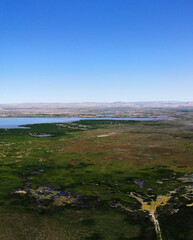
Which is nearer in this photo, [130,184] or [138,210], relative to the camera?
[138,210]

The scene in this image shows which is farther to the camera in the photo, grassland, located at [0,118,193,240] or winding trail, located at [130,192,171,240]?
winding trail, located at [130,192,171,240]

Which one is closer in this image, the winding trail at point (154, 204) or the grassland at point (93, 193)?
the grassland at point (93, 193)

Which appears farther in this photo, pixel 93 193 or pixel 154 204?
pixel 93 193

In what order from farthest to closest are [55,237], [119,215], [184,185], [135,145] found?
[135,145] → [184,185] → [119,215] → [55,237]

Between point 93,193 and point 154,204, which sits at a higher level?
point 93,193

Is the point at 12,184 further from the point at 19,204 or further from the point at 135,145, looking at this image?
the point at 135,145

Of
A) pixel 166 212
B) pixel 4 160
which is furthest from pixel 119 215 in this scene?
pixel 4 160

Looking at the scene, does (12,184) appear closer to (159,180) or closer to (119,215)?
(119,215)

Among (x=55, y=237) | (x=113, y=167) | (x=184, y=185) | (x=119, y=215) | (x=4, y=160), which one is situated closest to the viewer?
(x=55, y=237)
